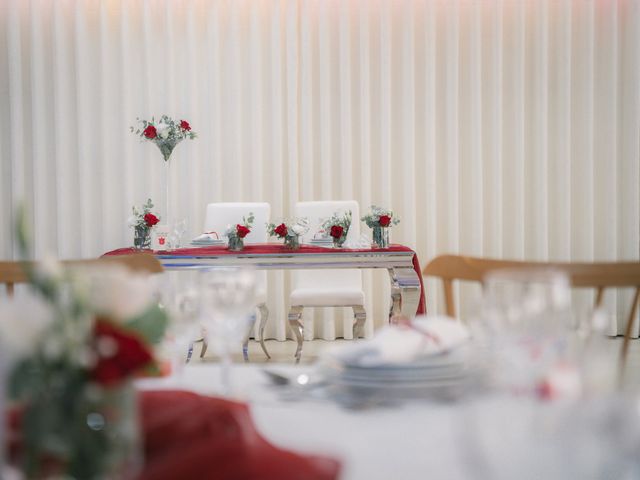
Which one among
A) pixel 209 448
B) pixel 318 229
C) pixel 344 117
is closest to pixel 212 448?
pixel 209 448

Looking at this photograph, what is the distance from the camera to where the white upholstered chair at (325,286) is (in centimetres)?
441

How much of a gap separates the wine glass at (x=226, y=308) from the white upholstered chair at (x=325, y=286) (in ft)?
10.7

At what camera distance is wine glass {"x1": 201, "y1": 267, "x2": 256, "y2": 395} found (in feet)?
3.40

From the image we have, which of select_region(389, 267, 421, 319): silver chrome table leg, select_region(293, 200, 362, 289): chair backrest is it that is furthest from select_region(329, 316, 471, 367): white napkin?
select_region(293, 200, 362, 289): chair backrest

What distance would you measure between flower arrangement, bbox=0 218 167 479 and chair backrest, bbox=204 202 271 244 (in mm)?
4153

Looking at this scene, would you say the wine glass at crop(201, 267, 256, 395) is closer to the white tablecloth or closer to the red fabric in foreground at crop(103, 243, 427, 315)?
the white tablecloth

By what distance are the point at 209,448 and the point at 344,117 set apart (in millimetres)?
5084

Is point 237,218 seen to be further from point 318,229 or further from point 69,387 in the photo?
point 69,387

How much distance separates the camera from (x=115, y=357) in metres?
0.59

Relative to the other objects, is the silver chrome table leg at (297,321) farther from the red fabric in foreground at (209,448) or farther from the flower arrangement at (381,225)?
the red fabric in foreground at (209,448)

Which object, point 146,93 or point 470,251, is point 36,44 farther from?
point 470,251

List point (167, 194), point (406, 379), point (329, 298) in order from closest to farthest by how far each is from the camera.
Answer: point (406, 379)
point (329, 298)
point (167, 194)

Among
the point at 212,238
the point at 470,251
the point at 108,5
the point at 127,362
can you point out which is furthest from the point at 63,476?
the point at 108,5

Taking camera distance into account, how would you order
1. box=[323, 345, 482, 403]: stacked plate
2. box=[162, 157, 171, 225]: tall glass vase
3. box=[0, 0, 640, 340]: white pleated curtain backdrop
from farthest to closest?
box=[0, 0, 640, 340]: white pleated curtain backdrop < box=[162, 157, 171, 225]: tall glass vase < box=[323, 345, 482, 403]: stacked plate
